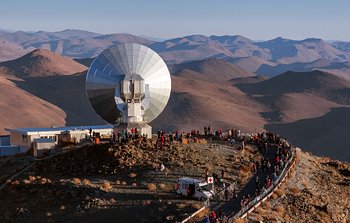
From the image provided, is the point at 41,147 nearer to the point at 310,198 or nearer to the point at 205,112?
the point at 310,198

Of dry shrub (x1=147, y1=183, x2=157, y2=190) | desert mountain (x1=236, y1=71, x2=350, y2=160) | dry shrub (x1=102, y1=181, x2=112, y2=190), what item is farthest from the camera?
desert mountain (x1=236, y1=71, x2=350, y2=160)

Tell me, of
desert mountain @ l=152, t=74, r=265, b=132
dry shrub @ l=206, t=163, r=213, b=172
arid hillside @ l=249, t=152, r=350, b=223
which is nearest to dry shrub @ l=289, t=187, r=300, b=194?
arid hillside @ l=249, t=152, r=350, b=223

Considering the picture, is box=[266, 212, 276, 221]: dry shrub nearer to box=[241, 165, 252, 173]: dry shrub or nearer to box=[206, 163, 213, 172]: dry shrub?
box=[241, 165, 252, 173]: dry shrub

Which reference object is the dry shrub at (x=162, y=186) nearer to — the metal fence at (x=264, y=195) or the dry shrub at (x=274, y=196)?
the metal fence at (x=264, y=195)

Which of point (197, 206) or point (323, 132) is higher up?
point (197, 206)

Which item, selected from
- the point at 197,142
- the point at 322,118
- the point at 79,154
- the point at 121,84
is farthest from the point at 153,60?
the point at 322,118

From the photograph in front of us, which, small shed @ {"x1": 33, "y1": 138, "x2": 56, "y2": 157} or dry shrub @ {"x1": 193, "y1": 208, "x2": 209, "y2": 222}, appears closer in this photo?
dry shrub @ {"x1": 193, "y1": 208, "x2": 209, "y2": 222}

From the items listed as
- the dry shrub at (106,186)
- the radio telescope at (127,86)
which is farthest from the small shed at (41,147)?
the dry shrub at (106,186)

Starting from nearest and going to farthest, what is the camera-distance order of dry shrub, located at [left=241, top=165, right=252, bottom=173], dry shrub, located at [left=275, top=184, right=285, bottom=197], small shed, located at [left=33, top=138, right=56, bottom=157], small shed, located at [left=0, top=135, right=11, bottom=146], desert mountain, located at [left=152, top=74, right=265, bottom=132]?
dry shrub, located at [left=275, top=184, right=285, bottom=197], dry shrub, located at [left=241, top=165, right=252, bottom=173], small shed, located at [left=33, top=138, right=56, bottom=157], small shed, located at [left=0, top=135, right=11, bottom=146], desert mountain, located at [left=152, top=74, right=265, bottom=132]

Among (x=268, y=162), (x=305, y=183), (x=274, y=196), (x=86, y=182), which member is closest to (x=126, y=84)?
(x=86, y=182)
